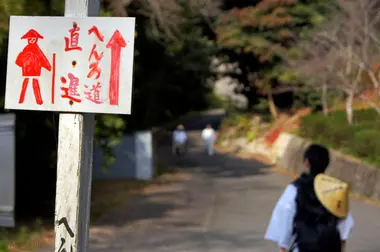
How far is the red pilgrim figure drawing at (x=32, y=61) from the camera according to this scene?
4.62 meters

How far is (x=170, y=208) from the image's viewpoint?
15.1 m

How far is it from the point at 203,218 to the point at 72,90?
9.36 meters

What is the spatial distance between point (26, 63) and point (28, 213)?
28.6ft

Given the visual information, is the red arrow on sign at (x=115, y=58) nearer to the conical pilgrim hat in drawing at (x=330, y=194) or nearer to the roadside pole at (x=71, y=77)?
the roadside pole at (x=71, y=77)

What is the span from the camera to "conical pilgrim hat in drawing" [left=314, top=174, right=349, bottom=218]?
4641mm

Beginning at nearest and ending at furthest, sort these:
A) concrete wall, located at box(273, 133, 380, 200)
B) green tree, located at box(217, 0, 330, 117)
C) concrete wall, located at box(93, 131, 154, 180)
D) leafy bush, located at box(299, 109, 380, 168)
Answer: concrete wall, located at box(273, 133, 380, 200), leafy bush, located at box(299, 109, 380, 168), concrete wall, located at box(93, 131, 154, 180), green tree, located at box(217, 0, 330, 117)

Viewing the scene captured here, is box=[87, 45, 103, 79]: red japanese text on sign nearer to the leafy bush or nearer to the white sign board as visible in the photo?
the white sign board

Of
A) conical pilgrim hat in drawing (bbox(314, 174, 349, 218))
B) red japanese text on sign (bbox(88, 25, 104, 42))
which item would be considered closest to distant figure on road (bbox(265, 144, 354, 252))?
conical pilgrim hat in drawing (bbox(314, 174, 349, 218))

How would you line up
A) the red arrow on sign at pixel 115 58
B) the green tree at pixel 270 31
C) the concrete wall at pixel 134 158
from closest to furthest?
the red arrow on sign at pixel 115 58
the concrete wall at pixel 134 158
the green tree at pixel 270 31

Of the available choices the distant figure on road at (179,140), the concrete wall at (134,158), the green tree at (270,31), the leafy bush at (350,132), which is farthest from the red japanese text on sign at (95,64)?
the distant figure on road at (179,140)

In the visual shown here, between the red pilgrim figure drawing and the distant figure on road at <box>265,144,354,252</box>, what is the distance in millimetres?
1926

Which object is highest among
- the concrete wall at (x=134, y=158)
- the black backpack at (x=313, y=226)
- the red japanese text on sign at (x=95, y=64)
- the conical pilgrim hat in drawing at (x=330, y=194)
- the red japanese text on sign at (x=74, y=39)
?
the red japanese text on sign at (x=74, y=39)

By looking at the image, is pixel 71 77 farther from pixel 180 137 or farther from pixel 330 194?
pixel 180 137

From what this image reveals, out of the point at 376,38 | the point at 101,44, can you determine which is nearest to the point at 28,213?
the point at 101,44
